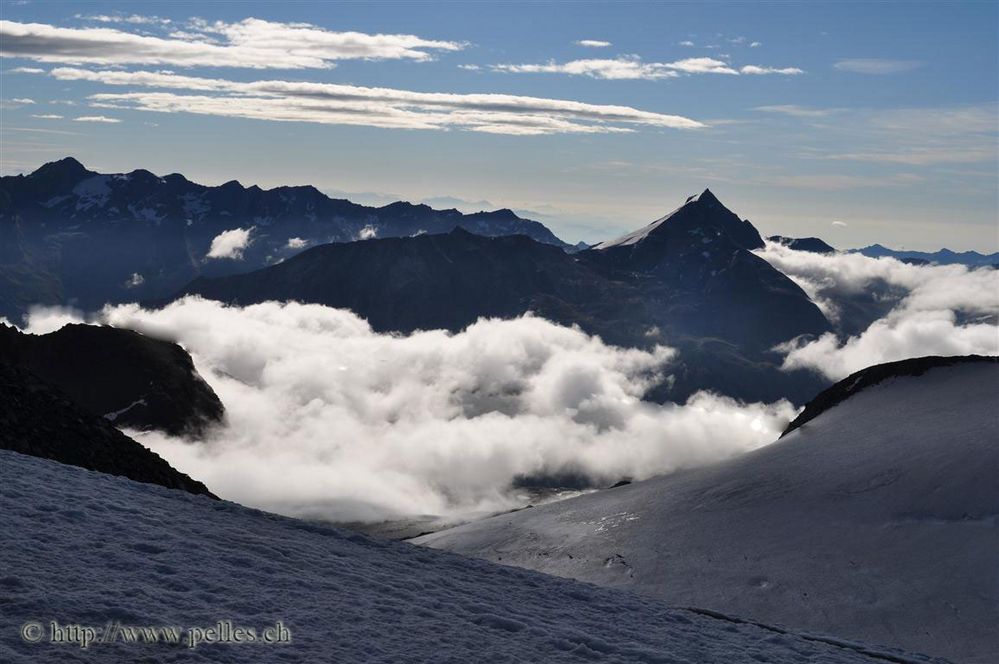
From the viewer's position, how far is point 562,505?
222 feet

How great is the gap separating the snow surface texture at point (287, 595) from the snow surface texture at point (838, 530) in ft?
66.9

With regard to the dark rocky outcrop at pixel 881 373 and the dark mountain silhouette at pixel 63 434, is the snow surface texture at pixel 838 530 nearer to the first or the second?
the dark rocky outcrop at pixel 881 373

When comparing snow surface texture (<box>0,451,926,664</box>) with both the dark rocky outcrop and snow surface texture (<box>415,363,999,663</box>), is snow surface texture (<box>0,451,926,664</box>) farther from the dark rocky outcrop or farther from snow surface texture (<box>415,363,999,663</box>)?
the dark rocky outcrop

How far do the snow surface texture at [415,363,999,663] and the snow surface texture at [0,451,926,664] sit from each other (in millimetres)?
20391

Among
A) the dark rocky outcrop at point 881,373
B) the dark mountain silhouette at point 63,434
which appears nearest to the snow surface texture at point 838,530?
the dark rocky outcrop at point 881,373

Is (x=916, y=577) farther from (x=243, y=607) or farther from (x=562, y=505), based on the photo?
(x=243, y=607)

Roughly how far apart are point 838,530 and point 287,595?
38686mm

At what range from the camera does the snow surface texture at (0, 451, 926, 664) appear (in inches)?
548

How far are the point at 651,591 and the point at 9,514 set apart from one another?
33820mm

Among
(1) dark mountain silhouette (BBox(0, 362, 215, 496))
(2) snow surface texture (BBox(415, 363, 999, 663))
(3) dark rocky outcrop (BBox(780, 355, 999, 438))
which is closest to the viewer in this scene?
(1) dark mountain silhouette (BBox(0, 362, 215, 496))

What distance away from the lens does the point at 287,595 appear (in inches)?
639

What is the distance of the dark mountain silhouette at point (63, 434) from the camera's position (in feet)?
104

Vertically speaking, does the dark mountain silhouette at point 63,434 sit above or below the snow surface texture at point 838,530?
above

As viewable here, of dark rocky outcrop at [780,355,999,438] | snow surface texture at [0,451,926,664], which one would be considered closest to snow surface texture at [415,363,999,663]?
dark rocky outcrop at [780,355,999,438]
